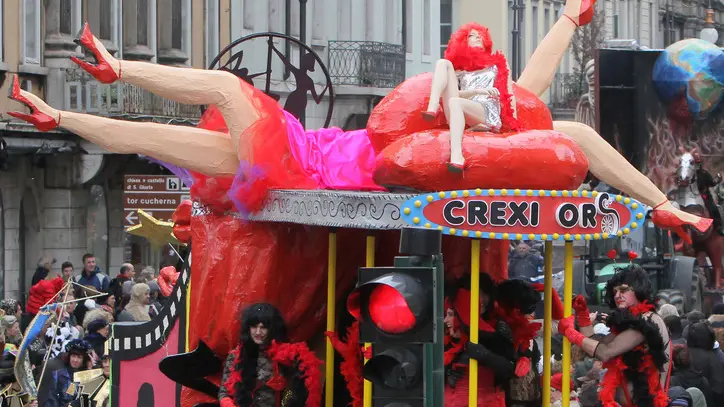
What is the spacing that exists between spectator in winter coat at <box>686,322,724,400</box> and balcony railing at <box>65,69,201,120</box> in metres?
13.3

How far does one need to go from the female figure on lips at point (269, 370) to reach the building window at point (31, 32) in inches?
→ 611

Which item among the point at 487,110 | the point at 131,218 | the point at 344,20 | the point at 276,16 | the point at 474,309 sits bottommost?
the point at 474,309

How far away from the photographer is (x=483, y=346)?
30.9 ft

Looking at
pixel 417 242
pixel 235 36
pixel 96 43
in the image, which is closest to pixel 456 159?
pixel 417 242

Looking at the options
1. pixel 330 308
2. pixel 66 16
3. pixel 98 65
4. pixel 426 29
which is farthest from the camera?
pixel 426 29

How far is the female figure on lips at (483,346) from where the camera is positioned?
9508 mm

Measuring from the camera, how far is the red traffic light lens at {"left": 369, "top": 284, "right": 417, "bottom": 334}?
23.4ft

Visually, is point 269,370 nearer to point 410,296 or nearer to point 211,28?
Result: point 410,296

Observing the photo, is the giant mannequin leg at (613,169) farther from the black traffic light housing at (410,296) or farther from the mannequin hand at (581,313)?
the black traffic light housing at (410,296)

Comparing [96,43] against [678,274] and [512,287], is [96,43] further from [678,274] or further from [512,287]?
[678,274]

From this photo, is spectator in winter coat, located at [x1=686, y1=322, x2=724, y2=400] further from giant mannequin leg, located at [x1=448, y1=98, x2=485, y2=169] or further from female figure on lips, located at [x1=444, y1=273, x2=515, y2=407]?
giant mannequin leg, located at [x1=448, y1=98, x2=485, y2=169]

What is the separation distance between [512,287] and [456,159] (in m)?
1.48

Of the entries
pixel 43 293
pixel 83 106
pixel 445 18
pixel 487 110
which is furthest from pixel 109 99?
pixel 445 18

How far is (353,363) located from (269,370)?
1.52ft
